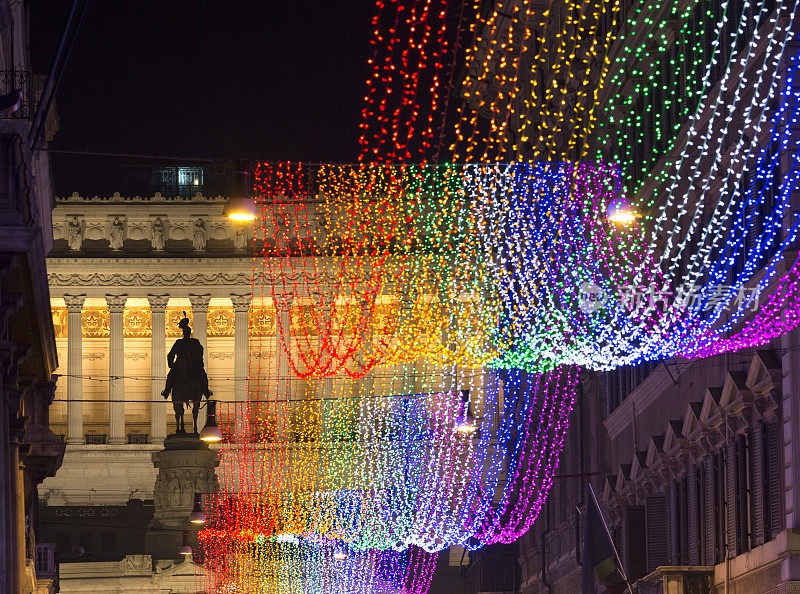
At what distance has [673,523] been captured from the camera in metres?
33.0

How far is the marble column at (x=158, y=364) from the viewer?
78562 millimetres

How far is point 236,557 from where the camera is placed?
5138 centimetres

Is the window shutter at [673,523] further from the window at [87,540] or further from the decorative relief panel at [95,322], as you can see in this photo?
the decorative relief panel at [95,322]

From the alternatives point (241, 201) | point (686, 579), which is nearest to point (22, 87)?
point (241, 201)

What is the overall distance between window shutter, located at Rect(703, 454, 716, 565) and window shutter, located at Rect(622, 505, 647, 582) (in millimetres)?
5583

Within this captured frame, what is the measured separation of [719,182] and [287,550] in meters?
28.4

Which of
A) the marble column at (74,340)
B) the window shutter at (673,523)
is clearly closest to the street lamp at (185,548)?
the window shutter at (673,523)

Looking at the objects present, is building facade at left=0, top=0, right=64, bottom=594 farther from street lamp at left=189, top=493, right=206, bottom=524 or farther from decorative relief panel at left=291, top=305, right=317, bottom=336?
decorative relief panel at left=291, top=305, right=317, bottom=336

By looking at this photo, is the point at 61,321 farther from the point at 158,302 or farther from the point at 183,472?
the point at 183,472

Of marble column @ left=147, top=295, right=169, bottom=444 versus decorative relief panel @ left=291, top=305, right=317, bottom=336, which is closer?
decorative relief panel @ left=291, top=305, right=317, bottom=336

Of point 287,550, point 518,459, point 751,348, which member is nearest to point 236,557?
point 287,550

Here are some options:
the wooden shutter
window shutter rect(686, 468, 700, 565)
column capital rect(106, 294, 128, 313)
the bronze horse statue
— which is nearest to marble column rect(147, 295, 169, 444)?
column capital rect(106, 294, 128, 313)

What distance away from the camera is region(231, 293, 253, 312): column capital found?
79688 mm

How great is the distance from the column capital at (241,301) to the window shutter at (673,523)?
48.1 meters
